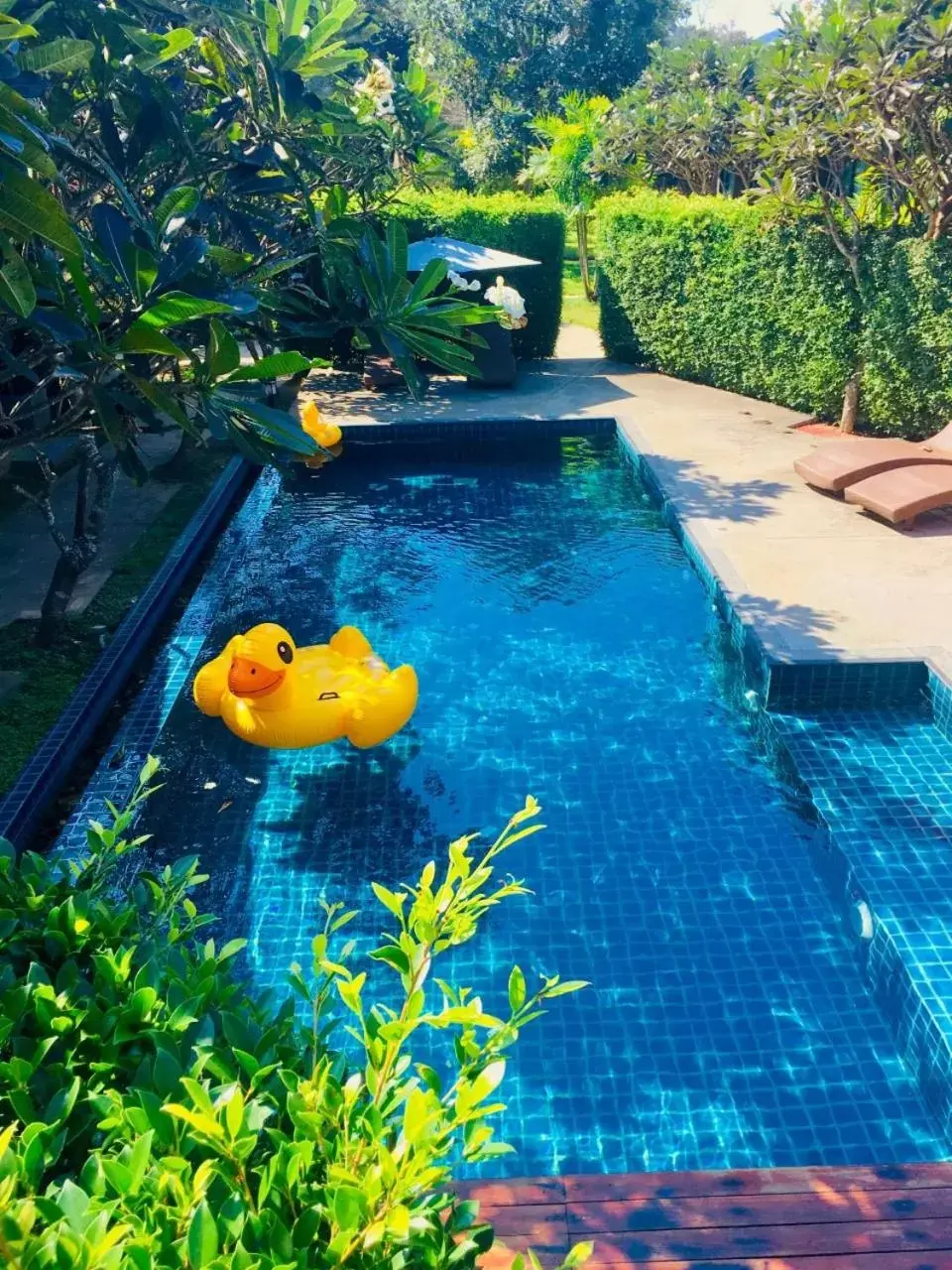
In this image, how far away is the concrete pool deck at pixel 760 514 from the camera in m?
8.03

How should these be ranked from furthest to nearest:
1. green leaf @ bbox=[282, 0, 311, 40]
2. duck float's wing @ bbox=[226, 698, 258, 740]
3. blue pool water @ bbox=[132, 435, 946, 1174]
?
1. duck float's wing @ bbox=[226, 698, 258, 740]
2. green leaf @ bbox=[282, 0, 311, 40]
3. blue pool water @ bbox=[132, 435, 946, 1174]

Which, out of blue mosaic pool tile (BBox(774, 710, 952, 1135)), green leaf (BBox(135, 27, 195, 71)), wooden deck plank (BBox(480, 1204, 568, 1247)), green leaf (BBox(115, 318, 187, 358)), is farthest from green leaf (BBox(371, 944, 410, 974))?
green leaf (BBox(135, 27, 195, 71))

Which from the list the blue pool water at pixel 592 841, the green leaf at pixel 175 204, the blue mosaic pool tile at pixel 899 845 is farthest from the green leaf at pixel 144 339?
the blue mosaic pool tile at pixel 899 845

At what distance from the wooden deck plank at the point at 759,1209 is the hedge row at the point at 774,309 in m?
11.0

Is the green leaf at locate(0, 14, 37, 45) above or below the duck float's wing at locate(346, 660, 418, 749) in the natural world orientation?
above

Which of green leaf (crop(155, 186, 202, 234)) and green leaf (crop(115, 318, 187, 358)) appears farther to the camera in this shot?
green leaf (crop(155, 186, 202, 234))

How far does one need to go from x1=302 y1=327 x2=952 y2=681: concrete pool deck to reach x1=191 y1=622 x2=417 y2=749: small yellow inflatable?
298cm

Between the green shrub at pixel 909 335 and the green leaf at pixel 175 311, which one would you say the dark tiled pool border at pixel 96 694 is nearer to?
the green leaf at pixel 175 311

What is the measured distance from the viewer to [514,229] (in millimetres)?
17828

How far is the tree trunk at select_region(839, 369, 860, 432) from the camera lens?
45.0 ft

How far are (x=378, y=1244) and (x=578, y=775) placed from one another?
16.7 feet

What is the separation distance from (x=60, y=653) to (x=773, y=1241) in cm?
656

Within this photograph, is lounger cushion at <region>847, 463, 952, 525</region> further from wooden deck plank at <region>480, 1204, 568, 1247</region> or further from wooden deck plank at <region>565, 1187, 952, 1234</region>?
wooden deck plank at <region>480, 1204, 568, 1247</region>

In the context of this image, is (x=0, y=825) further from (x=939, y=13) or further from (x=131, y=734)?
(x=939, y=13)
